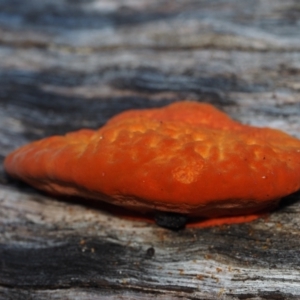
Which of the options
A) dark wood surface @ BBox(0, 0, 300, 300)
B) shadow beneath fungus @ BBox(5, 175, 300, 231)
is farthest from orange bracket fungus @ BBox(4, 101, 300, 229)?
dark wood surface @ BBox(0, 0, 300, 300)

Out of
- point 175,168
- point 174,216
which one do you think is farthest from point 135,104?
point 175,168

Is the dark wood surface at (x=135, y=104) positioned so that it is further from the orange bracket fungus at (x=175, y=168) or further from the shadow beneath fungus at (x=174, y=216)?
the orange bracket fungus at (x=175, y=168)

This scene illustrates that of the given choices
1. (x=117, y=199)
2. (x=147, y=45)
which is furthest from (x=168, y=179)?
(x=147, y=45)

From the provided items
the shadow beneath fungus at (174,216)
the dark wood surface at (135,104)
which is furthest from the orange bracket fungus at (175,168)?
the dark wood surface at (135,104)

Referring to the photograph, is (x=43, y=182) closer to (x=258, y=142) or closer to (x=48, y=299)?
(x=48, y=299)

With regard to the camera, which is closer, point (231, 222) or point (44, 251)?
point (231, 222)

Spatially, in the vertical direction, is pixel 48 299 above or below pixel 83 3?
below

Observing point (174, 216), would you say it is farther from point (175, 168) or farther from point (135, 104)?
point (135, 104)

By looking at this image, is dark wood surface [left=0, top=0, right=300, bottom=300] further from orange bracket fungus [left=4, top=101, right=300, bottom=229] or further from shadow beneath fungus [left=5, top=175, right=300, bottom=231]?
orange bracket fungus [left=4, top=101, right=300, bottom=229]
